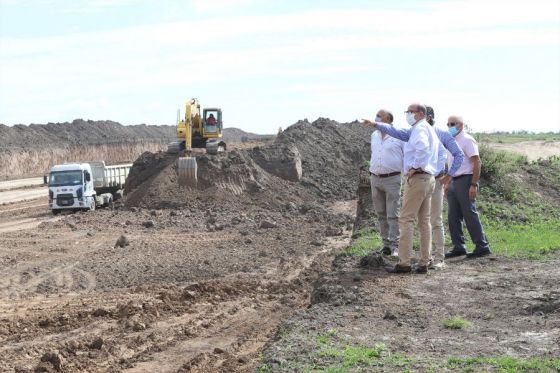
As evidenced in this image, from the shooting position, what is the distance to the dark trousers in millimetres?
13867

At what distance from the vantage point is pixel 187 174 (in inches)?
1412

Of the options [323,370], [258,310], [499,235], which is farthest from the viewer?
[499,235]

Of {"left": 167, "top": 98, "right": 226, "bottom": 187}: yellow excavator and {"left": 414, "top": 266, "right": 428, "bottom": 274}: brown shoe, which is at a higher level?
{"left": 167, "top": 98, "right": 226, "bottom": 187}: yellow excavator

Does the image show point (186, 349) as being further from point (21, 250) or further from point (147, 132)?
point (147, 132)

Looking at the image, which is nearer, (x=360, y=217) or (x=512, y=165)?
(x=360, y=217)

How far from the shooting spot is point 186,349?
10625 mm

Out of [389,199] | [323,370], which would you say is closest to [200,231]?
[389,199]

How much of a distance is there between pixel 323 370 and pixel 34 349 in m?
4.81

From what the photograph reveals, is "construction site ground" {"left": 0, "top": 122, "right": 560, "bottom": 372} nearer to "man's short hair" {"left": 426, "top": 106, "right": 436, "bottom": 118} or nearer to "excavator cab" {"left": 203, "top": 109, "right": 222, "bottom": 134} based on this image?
"man's short hair" {"left": 426, "top": 106, "right": 436, "bottom": 118}

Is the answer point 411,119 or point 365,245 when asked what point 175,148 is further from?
point 411,119

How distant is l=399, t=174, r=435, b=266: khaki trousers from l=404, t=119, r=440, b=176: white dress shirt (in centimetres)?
14

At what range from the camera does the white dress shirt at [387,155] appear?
13555 millimetres

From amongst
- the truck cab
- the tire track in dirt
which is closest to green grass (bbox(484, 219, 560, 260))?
the tire track in dirt

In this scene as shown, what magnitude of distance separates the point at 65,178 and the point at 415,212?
25.0 m
